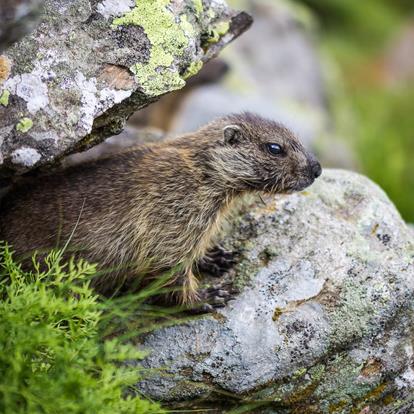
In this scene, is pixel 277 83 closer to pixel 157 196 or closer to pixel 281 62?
pixel 281 62

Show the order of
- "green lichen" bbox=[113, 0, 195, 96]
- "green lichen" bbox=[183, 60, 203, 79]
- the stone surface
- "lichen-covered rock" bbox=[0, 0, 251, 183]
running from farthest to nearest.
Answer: the stone surface < "green lichen" bbox=[183, 60, 203, 79] < "green lichen" bbox=[113, 0, 195, 96] < "lichen-covered rock" bbox=[0, 0, 251, 183]

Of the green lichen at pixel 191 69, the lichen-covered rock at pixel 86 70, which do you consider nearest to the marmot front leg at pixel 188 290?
the lichen-covered rock at pixel 86 70

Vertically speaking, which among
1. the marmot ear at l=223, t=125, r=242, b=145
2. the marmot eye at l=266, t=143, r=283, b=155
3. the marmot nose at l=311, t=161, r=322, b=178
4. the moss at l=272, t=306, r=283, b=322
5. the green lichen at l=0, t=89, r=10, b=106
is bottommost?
the moss at l=272, t=306, r=283, b=322

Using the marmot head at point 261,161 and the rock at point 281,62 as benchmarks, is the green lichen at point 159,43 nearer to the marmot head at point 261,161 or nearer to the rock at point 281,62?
the marmot head at point 261,161

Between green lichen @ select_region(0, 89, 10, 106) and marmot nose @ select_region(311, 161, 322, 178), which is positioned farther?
marmot nose @ select_region(311, 161, 322, 178)

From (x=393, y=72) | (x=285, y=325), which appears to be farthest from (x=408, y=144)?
(x=285, y=325)

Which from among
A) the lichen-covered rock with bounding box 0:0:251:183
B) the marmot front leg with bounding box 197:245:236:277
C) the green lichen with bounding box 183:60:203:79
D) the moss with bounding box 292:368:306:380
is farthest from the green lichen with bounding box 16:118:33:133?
the moss with bounding box 292:368:306:380

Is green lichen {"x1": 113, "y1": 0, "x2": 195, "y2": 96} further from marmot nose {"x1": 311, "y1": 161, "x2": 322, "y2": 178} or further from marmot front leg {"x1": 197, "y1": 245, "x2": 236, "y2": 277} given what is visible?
marmot front leg {"x1": 197, "y1": 245, "x2": 236, "y2": 277}
